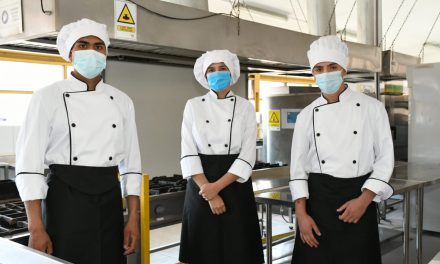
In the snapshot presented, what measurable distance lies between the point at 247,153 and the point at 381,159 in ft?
1.82

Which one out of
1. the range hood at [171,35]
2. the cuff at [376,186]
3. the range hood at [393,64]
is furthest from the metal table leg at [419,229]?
the cuff at [376,186]

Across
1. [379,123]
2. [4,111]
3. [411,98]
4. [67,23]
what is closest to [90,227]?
[67,23]

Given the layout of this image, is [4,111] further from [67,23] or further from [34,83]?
[67,23]

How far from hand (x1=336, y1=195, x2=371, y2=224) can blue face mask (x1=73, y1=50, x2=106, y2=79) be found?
106 centimetres

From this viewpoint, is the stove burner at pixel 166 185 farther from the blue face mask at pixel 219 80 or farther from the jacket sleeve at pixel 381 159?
the jacket sleeve at pixel 381 159

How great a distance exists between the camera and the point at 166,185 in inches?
91.1

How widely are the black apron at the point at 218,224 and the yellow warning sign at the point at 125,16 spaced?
2.15 ft

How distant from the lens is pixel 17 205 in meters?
1.94

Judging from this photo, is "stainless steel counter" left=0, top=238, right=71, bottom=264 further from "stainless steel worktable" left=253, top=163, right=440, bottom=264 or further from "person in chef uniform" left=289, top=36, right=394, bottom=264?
"stainless steel worktable" left=253, top=163, right=440, bottom=264

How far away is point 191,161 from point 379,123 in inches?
31.3

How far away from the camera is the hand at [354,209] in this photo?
5.45 ft

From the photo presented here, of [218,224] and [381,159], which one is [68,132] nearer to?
[218,224]

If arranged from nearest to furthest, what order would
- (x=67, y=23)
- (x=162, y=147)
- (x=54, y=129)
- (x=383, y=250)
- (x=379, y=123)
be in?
1. (x=54, y=129)
2. (x=67, y=23)
3. (x=379, y=123)
4. (x=162, y=147)
5. (x=383, y=250)

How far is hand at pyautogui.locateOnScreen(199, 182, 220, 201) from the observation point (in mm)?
1847
